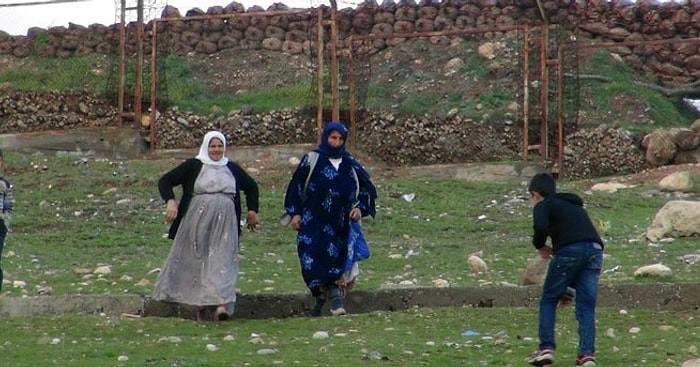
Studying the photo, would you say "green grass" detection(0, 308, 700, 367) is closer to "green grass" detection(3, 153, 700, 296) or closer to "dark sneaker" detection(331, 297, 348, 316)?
"dark sneaker" detection(331, 297, 348, 316)

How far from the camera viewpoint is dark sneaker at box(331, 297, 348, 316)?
34.1ft

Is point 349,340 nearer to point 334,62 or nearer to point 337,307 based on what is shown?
point 337,307

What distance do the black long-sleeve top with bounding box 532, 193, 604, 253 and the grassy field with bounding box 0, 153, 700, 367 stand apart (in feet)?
2.13

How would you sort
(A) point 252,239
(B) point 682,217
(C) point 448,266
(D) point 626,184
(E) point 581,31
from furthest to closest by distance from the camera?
(E) point 581,31 → (D) point 626,184 → (A) point 252,239 → (B) point 682,217 → (C) point 448,266

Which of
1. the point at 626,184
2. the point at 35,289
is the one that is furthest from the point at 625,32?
the point at 35,289

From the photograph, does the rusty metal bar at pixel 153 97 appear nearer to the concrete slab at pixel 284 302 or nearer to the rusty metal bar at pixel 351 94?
the rusty metal bar at pixel 351 94

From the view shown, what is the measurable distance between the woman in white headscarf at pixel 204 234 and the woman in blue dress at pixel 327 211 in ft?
1.19

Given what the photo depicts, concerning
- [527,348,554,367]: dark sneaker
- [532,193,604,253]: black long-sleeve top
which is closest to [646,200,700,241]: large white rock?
[532,193,604,253]: black long-sleeve top

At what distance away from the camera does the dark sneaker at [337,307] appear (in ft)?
34.1

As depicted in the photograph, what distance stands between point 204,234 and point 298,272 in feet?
11.3

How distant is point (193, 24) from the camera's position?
26.0 metres

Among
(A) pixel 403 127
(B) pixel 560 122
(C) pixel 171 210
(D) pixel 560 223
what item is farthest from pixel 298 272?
(A) pixel 403 127

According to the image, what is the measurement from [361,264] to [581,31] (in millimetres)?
12130

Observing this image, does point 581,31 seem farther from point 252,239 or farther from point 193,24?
point 252,239
